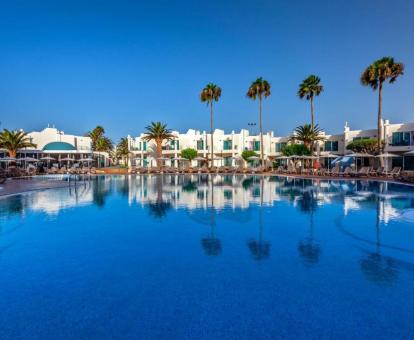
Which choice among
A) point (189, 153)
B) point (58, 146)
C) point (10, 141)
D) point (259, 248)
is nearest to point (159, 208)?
point (259, 248)

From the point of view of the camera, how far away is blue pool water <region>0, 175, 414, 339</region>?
4.00 meters

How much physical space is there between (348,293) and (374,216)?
695 centimetres

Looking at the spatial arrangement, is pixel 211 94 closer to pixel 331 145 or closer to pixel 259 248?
pixel 331 145

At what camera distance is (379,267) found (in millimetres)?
6000

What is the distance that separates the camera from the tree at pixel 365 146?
3268cm

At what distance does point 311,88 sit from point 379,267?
32.2 m

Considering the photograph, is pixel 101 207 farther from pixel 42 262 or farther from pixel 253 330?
pixel 253 330

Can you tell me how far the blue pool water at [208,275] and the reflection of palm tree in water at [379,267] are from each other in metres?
0.02

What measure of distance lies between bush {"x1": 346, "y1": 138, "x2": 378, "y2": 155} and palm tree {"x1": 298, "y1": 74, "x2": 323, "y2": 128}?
19.6 feet

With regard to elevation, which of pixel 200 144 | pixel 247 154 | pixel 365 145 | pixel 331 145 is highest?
pixel 200 144

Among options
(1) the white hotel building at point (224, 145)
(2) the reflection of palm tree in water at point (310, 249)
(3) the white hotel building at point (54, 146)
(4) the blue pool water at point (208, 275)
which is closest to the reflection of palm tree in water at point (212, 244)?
(4) the blue pool water at point (208, 275)

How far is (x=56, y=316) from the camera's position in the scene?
4.25m

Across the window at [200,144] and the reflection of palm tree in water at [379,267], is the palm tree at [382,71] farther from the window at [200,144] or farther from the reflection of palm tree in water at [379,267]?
the window at [200,144]

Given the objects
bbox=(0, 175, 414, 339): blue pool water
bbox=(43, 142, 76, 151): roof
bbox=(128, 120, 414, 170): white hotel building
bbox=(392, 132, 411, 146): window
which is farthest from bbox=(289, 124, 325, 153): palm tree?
bbox=(43, 142, 76, 151): roof
